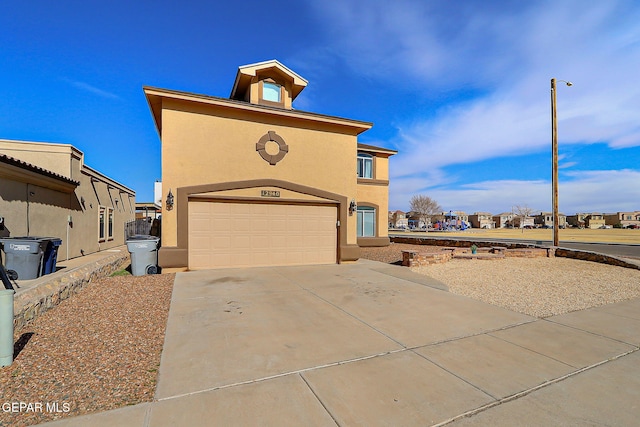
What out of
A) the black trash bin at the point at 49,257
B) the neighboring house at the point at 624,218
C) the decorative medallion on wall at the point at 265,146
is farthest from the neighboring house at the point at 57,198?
the neighboring house at the point at 624,218

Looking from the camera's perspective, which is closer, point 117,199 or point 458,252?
point 458,252

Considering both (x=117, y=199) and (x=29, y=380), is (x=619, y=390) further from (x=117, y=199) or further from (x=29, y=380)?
(x=117, y=199)

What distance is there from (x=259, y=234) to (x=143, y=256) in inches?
150

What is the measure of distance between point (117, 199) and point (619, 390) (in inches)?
925

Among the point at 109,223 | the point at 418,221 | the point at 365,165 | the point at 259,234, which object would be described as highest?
the point at 365,165

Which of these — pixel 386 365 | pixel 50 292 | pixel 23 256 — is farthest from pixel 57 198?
pixel 386 365

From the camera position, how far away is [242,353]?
13.2 feet

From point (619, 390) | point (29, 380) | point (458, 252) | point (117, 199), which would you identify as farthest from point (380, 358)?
point (117, 199)

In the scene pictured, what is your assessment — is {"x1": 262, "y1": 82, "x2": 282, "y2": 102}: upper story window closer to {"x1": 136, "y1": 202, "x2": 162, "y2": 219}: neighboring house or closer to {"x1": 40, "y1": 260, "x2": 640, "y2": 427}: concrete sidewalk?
{"x1": 40, "y1": 260, "x2": 640, "y2": 427}: concrete sidewalk

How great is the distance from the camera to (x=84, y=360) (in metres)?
3.71

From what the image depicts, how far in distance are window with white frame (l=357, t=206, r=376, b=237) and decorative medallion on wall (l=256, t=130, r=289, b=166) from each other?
27.0 ft

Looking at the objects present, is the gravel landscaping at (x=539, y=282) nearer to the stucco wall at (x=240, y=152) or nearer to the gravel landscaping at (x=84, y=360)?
the stucco wall at (x=240, y=152)

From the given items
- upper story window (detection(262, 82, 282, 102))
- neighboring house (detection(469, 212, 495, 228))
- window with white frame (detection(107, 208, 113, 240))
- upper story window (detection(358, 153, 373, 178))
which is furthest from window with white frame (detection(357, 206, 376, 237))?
neighboring house (detection(469, 212, 495, 228))
